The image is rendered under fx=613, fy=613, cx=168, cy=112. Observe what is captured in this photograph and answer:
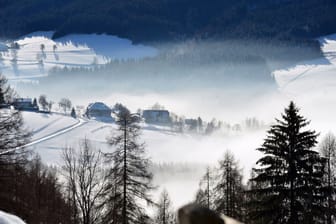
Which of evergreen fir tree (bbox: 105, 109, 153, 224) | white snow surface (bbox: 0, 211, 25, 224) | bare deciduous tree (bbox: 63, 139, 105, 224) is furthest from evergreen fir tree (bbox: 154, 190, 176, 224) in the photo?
white snow surface (bbox: 0, 211, 25, 224)

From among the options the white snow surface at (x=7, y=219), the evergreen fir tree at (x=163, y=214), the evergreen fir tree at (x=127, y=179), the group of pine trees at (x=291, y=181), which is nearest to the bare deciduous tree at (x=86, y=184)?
the evergreen fir tree at (x=127, y=179)

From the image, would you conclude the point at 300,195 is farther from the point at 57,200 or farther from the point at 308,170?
the point at 57,200

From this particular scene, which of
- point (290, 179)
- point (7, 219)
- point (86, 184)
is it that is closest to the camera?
point (7, 219)

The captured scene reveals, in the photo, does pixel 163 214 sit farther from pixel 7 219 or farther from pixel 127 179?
pixel 7 219

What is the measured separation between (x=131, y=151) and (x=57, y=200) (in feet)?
63.6

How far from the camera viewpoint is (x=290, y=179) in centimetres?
2434

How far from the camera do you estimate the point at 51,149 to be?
531ft

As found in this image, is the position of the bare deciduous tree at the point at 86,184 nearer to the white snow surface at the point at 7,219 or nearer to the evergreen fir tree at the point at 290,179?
the evergreen fir tree at the point at 290,179

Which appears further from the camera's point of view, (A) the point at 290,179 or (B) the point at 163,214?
(B) the point at 163,214

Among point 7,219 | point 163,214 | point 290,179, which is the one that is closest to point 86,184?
point 290,179

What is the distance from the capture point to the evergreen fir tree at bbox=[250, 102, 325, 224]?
2392 centimetres

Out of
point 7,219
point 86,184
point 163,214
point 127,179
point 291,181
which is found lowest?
point 163,214

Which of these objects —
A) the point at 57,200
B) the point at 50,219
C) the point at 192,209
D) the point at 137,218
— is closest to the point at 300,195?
the point at 137,218

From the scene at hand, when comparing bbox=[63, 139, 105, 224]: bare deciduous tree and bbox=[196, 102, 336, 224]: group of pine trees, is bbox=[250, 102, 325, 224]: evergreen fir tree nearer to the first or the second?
bbox=[196, 102, 336, 224]: group of pine trees
